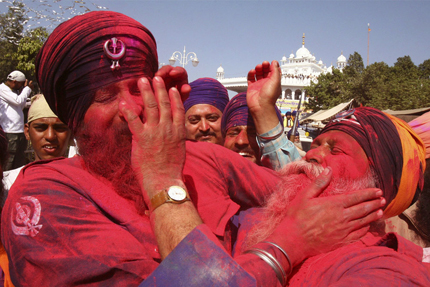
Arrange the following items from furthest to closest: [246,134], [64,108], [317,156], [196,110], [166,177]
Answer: [196,110] < [246,134] < [317,156] < [64,108] < [166,177]

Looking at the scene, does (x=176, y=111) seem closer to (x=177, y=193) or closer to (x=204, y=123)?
(x=177, y=193)

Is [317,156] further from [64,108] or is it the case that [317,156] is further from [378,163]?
[64,108]

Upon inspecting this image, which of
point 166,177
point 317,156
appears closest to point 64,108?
point 166,177

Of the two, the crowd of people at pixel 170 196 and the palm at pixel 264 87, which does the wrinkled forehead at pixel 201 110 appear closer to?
the palm at pixel 264 87

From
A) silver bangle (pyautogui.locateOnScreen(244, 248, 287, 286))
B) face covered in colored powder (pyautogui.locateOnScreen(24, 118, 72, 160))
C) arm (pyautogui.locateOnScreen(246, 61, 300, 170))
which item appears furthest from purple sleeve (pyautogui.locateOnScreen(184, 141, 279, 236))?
face covered in colored powder (pyautogui.locateOnScreen(24, 118, 72, 160))

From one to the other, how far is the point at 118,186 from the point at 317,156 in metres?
1.28

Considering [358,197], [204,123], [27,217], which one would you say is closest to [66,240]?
[27,217]

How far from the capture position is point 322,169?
2.01 m

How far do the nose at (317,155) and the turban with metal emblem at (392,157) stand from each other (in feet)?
0.67

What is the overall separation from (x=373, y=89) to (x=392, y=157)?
3545cm

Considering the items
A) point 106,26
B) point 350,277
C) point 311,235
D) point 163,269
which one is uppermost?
point 106,26

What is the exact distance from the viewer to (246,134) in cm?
354

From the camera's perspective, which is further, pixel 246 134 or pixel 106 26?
pixel 246 134

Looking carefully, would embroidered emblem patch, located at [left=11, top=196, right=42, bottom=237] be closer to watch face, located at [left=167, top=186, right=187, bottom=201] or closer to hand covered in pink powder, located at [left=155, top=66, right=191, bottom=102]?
watch face, located at [left=167, top=186, right=187, bottom=201]
